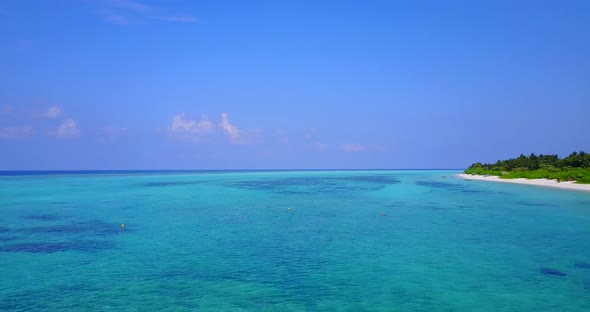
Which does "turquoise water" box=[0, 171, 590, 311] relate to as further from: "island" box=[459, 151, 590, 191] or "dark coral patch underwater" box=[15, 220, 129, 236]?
"island" box=[459, 151, 590, 191]

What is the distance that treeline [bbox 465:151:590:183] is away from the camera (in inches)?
2982

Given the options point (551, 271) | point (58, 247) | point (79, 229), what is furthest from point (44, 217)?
point (551, 271)

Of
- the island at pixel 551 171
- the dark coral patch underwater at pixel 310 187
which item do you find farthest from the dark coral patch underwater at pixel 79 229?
the island at pixel 551 171

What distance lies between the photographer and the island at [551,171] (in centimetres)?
7287

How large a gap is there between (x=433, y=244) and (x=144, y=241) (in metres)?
19.7

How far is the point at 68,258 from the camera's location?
21.8 metres

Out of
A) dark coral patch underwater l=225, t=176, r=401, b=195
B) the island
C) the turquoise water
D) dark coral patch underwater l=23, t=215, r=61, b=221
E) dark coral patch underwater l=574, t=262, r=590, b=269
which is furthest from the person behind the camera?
dark coral patch underwater l=225, t=176, r=401, b=195

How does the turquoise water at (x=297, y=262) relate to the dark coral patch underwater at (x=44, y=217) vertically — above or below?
above

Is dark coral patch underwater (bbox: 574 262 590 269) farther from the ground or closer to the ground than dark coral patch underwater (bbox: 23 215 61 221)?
farther from the ground

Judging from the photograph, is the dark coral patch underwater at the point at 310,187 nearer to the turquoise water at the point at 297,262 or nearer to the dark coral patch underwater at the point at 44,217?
the turquoise water at the point at 297,262

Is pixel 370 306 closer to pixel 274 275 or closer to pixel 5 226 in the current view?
pixel 274 275

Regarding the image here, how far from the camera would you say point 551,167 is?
92.4 m

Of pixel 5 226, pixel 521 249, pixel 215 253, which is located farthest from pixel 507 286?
pixel 5 226

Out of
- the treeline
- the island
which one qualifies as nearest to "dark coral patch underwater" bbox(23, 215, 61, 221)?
the island
